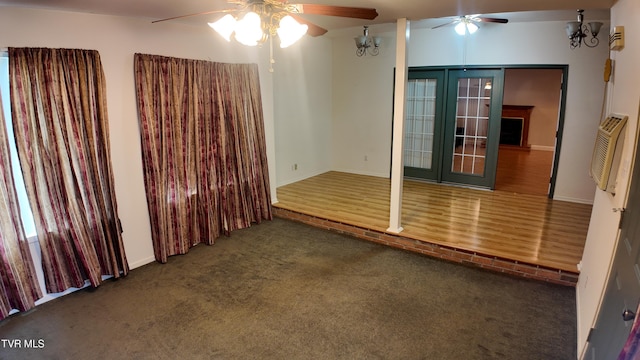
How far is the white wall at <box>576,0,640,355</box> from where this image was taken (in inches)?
80.3

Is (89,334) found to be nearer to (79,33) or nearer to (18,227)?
(18,227)

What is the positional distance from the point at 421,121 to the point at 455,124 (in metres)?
0.59

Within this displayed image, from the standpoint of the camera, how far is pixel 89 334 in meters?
2.67

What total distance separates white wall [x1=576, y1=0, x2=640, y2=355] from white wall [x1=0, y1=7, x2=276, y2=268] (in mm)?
3758

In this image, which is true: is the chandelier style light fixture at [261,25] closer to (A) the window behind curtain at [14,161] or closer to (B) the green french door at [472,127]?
(A) the window behind curtain at [14,161]

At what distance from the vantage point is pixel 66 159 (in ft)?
9.93

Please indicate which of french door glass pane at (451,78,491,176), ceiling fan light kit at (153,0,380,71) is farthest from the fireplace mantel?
ceiling fan light kit at (153,0,380,71)

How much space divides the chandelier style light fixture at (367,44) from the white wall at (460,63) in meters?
0.12

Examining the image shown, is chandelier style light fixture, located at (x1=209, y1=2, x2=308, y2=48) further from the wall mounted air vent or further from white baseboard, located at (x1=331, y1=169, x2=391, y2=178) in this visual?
white baseboard, located at (x1=331, y1=169, x2=391, y2=178)

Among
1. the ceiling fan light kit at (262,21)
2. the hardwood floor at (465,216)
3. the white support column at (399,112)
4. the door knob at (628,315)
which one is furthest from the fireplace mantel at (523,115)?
the door knob at (628,315)

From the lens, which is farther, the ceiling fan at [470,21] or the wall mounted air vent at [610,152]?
the ceiling fan at [470,21]

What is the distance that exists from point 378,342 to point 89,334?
2.16 metres

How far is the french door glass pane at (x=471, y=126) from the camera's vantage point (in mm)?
5703

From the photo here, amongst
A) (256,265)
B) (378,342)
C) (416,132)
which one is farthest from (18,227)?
(416,132)
